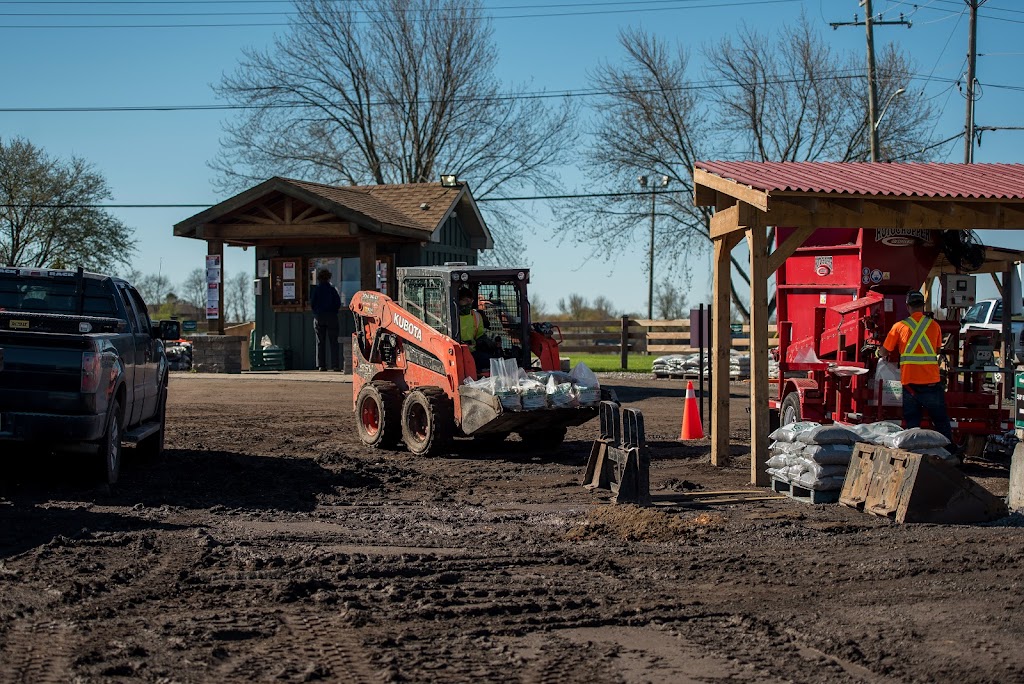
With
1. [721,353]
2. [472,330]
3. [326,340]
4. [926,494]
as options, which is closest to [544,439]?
[472,330]

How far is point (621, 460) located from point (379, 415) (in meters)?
4.79

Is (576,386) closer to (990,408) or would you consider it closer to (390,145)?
(990,408)

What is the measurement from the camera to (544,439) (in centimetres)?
1528

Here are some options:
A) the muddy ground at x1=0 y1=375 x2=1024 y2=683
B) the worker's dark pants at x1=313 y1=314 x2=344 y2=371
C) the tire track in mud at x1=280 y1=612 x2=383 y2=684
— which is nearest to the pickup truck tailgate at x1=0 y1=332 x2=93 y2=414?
the muddy ground at x1=0 y1=375 x2=1024 y2=683

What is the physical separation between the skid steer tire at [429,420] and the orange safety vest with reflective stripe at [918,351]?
5000 mm

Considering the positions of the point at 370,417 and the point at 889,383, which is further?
the point at 370,417

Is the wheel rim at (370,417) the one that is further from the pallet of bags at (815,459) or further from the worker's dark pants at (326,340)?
the worker's dark pants at (326,340)

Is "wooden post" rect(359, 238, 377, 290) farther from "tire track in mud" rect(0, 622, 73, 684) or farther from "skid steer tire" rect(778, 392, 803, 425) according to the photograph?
"tire track in mud" rect(0, 622, 73, 684)

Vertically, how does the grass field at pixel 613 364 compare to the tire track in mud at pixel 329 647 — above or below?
Result: above

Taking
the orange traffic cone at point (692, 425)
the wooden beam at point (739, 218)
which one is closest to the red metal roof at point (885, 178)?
the wooden beam at point (739, 218)

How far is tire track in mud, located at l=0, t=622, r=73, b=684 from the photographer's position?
18.2ft

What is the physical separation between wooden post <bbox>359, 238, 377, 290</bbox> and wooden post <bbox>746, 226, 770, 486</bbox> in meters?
13.2

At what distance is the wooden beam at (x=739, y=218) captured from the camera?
12406mm

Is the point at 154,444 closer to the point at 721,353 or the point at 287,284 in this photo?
the point at 721,353
